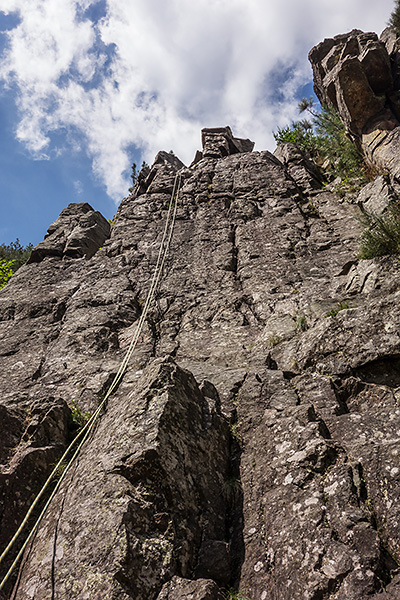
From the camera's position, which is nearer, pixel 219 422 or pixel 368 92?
pixel 219 422

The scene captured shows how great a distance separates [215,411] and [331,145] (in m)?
13.1

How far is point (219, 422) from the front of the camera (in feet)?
17.7

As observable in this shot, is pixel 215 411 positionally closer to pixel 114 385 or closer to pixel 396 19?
pixel 114 385

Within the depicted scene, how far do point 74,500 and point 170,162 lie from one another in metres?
14.9

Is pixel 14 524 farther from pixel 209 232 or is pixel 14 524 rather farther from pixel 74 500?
pixel 209 232

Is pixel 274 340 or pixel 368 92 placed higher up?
pixel 368 92

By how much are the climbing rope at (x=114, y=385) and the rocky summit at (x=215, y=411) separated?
8 cm

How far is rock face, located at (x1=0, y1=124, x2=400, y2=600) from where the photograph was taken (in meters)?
3.54

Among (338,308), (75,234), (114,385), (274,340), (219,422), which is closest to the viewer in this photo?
(219,422)

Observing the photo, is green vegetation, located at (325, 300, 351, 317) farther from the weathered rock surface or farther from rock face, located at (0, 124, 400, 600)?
the weathered rock surface

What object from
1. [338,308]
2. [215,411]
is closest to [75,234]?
[338,308]

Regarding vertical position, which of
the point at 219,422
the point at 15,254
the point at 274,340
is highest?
the point at 15,254

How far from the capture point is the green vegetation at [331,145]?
1298 centimetres

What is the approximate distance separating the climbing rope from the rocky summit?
0.26ft
